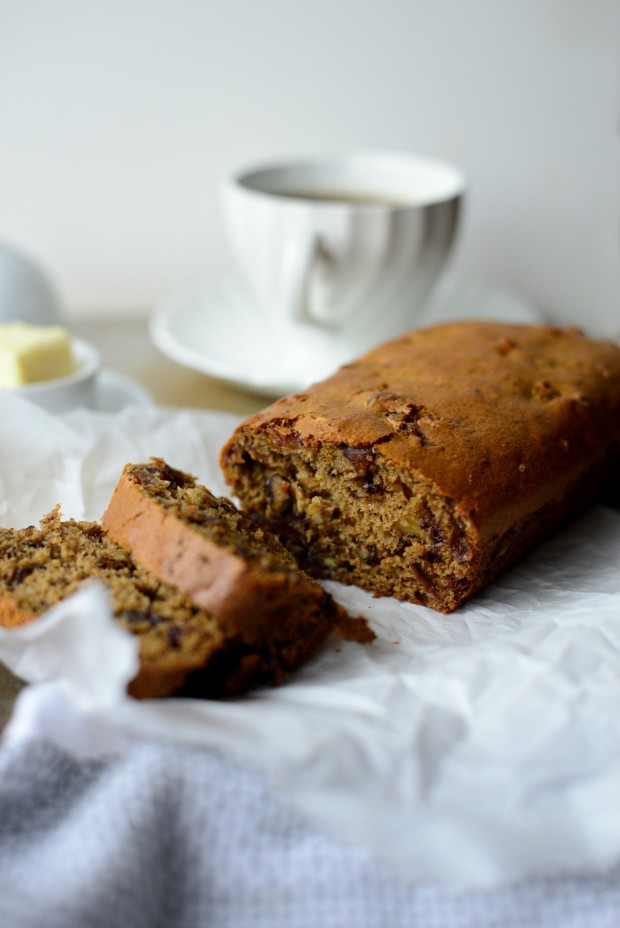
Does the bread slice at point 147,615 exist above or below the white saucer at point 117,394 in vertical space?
above

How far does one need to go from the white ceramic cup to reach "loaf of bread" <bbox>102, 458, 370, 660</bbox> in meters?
1.42

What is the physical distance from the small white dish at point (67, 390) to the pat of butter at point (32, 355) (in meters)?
0.03

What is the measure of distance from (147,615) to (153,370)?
2.09 meters

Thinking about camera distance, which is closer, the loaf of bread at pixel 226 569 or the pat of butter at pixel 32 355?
the loaf of bread at pixel 226 569

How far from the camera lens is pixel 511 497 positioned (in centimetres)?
214

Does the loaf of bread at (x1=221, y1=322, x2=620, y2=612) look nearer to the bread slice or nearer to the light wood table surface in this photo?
the bread slice

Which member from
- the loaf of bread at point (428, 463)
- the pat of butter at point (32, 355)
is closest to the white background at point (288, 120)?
the pat of butter at point (32, 355)

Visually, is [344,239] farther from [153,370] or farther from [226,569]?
[226,569]

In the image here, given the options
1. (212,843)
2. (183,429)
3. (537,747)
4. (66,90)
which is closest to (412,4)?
Answer: (66,90)

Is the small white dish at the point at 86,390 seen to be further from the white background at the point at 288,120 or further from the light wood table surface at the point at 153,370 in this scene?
the white background at the point at 288,120

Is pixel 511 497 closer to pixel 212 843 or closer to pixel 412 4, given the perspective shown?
pixel 212 843

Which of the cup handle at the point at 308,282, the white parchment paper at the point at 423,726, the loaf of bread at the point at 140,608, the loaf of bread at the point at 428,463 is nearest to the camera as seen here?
the white parchment paper at the point at 423,726

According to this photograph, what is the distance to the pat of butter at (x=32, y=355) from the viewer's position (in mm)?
2967

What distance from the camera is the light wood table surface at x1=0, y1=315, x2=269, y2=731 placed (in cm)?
345
